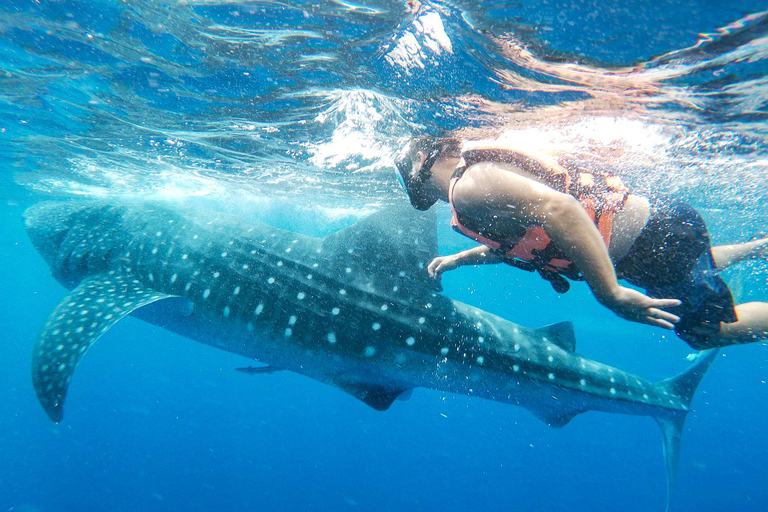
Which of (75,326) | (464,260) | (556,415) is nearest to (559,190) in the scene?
(464,260)

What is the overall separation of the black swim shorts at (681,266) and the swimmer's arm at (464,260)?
50.7 inches

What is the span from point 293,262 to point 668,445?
6.64m

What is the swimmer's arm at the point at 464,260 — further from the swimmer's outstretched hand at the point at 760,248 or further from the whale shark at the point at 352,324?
the swimmer's outstretched hand at the point at 760,248

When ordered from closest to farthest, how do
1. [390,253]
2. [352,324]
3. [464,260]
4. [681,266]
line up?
[681,266], [464,260], [352,324], [390,253]

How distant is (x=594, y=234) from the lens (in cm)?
225

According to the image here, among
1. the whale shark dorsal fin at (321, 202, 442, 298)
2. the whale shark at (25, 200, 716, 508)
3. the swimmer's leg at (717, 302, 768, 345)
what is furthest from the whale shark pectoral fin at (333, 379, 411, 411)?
the swimmer's leg at (717, 302, 768, 345)

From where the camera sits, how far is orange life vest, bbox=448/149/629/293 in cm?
285

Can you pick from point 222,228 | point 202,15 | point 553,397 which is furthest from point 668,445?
point 202,15

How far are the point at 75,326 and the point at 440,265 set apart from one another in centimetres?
506

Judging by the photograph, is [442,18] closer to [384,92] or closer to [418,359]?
[384,92]

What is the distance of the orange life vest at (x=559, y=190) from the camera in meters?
2.85

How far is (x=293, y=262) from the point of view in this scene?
5.27 m

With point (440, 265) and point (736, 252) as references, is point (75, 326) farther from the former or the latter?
point (736, 252)

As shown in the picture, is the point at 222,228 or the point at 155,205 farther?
the point at 155,205
